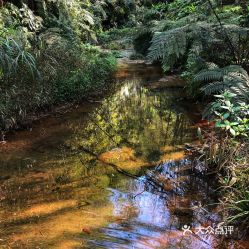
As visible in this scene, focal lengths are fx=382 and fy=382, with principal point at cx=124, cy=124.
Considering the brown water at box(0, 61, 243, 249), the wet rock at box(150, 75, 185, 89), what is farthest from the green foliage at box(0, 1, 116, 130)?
the wet rock at box(150, 75, 185, 89)

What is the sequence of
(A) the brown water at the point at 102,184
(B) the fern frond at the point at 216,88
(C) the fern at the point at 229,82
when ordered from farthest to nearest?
(B) the fern frond at the point at 216,88 → (C) the fern at the point at 229,82 → (A) the brown water at the point at 102,184

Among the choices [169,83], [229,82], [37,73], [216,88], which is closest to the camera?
[229,82]

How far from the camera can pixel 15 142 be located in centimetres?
514

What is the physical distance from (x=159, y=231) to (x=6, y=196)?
158 centimetres

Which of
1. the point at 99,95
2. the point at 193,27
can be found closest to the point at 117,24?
the point at 99,95

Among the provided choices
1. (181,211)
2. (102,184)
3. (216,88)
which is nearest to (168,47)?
(216,88)

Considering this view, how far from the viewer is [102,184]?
397 cm

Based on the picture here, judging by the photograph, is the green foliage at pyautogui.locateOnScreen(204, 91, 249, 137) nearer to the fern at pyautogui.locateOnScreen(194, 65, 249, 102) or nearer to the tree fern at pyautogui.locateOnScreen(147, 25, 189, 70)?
the fern at pyautogui.locateOnScreen(194, 65, 249, 102)

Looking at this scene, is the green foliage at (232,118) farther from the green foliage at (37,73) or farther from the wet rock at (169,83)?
the wet rock at (169,83)

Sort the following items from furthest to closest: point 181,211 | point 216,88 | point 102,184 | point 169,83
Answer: point 169,83
point 216,88
point 102,184
point 181,211

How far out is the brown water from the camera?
10.2 ft

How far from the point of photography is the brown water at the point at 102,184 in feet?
10.2

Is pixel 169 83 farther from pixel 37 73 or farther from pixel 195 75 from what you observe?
pixel 37 73

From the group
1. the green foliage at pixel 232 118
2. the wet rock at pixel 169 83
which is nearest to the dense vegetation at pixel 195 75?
the green foliage at pixel 232 118
